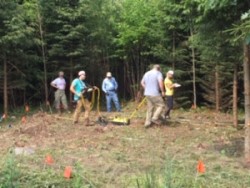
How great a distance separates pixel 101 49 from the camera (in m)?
25.2

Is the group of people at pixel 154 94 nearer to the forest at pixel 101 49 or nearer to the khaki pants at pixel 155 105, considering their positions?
the khaki pants at pixel 155 105

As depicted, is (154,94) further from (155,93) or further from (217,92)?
(217,92)

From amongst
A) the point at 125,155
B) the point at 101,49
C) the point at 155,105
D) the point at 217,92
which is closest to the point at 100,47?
the point at 101,49

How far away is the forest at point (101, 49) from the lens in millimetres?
19766

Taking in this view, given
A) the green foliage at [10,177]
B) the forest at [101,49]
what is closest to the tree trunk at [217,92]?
the forest at [101,49]

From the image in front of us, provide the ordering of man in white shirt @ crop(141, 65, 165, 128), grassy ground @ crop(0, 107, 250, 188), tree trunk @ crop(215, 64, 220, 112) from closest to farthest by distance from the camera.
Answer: grassy ground @ crop(0, 107, 250, 188)
man in white shirt @ crop(141, 65, 165, 128)
tree trunk @ crop(215, 64, 220, 112)

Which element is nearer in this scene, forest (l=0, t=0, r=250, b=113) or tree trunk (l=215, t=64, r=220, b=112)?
forest (l=0, t=0, r=250, b=113)

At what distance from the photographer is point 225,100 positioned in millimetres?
20562

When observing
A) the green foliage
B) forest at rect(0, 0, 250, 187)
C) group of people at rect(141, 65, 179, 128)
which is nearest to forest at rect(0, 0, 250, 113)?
forest at rect(0, 0, 250, 187)

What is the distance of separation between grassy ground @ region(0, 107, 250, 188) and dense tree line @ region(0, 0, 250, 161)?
4.76 metres

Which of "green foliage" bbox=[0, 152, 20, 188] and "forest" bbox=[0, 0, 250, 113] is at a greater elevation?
"forest" bbox=[0, 0, 250, 113]

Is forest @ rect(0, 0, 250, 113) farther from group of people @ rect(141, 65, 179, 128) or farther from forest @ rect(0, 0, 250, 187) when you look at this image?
group of people @ rect(141, 65, 179, 128)

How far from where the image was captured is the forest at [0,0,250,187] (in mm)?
A: 19766

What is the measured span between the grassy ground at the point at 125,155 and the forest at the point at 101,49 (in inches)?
188
